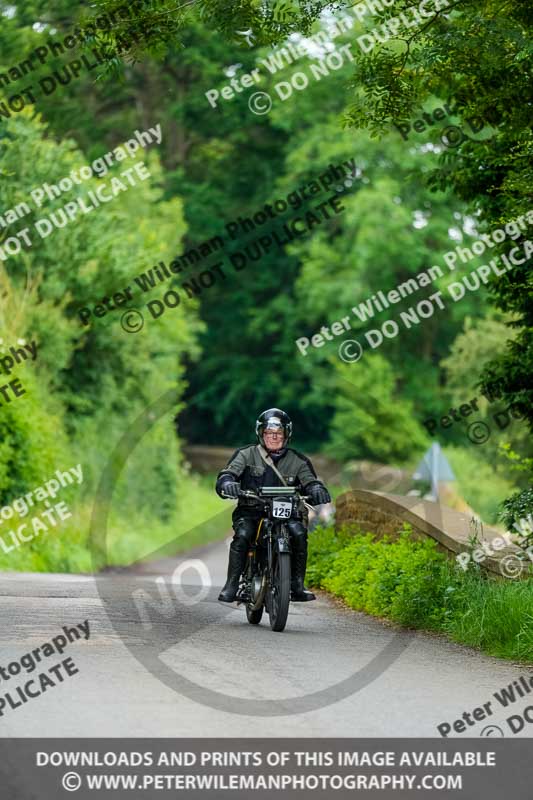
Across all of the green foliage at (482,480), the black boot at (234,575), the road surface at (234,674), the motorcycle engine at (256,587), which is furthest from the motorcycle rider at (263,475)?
the green foliage at (482,480)

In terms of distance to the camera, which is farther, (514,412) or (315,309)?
(315,309)

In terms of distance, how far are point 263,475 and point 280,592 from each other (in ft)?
3.74

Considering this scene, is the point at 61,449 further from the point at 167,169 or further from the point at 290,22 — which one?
the point at 167,169

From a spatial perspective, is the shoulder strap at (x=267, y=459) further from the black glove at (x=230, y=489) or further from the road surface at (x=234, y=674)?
the road surface at (x=234, y=674)

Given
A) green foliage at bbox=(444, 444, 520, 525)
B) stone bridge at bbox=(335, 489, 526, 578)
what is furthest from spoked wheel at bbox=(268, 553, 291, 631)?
green foliage at bbox=(444, 444, 520, 525)

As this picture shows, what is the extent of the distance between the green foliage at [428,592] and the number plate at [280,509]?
5.60 ft

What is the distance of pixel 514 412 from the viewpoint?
1739cm

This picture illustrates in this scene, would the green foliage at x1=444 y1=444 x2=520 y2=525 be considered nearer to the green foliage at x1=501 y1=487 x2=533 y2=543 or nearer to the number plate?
the green foliage at x1=501 y1=487 x2=533 y2=543

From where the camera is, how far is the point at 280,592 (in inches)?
487

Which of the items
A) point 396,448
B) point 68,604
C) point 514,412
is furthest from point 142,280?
point 396,448

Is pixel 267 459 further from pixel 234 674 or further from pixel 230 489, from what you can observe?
pixel 234 674

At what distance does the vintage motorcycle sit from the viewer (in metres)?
12.3
